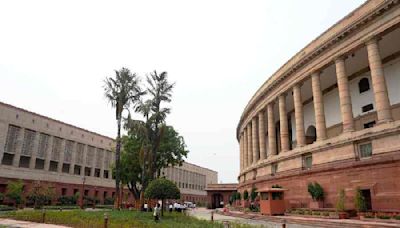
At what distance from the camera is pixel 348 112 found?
878 inches

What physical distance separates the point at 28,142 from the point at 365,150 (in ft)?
143

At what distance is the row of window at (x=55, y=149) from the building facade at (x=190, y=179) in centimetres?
2632

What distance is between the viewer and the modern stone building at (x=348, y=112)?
733 inches

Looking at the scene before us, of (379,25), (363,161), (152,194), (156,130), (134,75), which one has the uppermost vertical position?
(134,75)

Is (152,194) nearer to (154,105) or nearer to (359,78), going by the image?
(154,105)

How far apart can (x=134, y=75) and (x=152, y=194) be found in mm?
16156

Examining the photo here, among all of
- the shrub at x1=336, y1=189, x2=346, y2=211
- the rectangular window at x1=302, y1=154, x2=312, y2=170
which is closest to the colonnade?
the rectangular window at x1=302, y1=154, x2=312, y2=170

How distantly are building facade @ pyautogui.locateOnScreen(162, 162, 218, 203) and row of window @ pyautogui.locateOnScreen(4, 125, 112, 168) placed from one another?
26.3 m

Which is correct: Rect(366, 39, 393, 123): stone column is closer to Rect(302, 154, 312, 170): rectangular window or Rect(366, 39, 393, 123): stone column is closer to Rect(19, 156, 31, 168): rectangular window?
Rect(302, 154, 312, 170): rectangular window

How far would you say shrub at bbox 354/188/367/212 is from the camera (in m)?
18.3

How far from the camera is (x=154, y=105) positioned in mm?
31016

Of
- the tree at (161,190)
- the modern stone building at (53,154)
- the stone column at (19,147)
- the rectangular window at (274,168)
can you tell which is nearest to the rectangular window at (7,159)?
the modern stone building at (53,154)

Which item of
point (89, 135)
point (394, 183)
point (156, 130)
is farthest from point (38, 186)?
point (394, 183)

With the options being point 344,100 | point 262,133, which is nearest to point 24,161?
point 262,133
